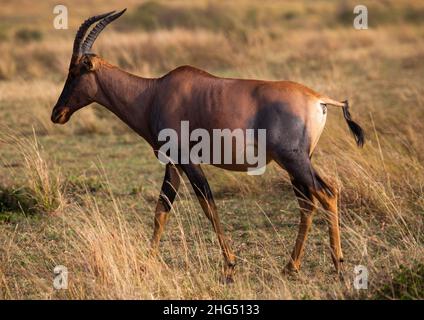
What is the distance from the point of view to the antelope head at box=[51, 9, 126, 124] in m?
7.77

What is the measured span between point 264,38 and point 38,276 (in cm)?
1709

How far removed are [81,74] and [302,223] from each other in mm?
2417

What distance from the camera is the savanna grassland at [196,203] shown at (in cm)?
653

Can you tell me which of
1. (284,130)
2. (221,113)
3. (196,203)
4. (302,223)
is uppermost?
Result: (221,113)

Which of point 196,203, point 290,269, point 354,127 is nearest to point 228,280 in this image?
point 290,269

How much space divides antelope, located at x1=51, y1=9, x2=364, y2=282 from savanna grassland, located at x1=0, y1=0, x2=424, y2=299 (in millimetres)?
311

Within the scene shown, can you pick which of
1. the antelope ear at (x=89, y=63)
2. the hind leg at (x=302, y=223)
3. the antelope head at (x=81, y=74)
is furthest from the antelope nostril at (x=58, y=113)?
the hind leg at (x=302, y=223)

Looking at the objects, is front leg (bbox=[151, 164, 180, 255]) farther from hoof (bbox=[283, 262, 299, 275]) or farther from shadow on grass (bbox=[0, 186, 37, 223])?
shadow on grass (bbox=[0, 186, 37, 223])

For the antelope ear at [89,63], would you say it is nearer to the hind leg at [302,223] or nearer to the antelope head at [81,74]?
the antelope head at [81,74]

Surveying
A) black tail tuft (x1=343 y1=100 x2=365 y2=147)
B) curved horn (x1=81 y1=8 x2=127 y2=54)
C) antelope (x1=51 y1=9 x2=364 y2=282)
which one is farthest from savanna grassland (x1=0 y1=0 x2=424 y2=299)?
curved horn (x1=81 y1=8 x2=127 y2=54)

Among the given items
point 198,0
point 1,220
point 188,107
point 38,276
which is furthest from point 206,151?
point 198,0

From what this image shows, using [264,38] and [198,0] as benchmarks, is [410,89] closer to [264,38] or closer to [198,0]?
[264,38]

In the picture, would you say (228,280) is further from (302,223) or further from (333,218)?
(333,218)

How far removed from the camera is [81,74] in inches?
308
